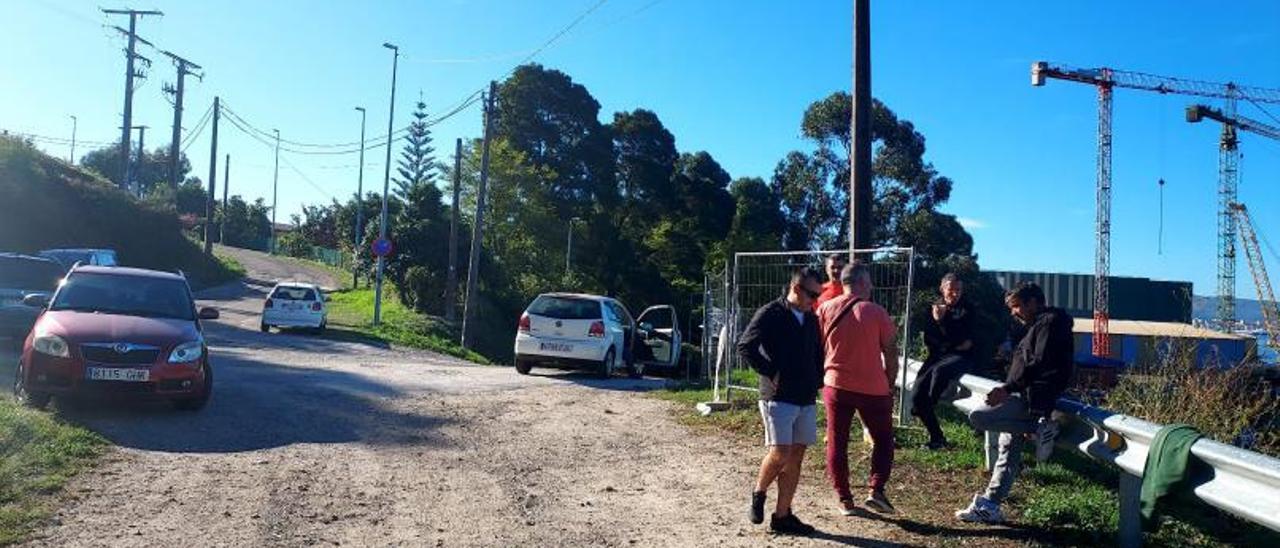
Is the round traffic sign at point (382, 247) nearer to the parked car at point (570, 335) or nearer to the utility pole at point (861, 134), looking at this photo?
the parked car at point (570, 335)

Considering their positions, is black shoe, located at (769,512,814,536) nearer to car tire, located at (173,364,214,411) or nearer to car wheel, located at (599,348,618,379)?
car tire, located at (173,364,214,411)

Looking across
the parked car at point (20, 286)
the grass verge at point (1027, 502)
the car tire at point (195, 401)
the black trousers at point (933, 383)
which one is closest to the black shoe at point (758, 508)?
the grass verge at point (1027, 502)

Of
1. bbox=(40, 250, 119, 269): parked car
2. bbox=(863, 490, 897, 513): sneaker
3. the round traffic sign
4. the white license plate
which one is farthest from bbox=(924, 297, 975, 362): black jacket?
the round traffic sign

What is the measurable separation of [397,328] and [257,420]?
22.8 metres

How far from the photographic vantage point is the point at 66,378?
30.4ft

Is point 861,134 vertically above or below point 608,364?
above

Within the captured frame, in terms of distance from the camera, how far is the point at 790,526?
6.08 m

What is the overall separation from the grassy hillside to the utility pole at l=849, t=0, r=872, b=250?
38.2 m

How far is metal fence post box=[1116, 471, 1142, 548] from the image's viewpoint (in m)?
5.69

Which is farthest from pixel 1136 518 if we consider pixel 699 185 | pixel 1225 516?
pixel 699 185

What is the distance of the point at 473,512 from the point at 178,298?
598 cm

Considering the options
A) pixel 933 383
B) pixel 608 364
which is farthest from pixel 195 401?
pixel 608 364

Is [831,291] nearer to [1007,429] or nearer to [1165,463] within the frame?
[1007,429]

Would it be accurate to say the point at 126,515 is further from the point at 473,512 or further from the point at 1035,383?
the point at 1035,383
